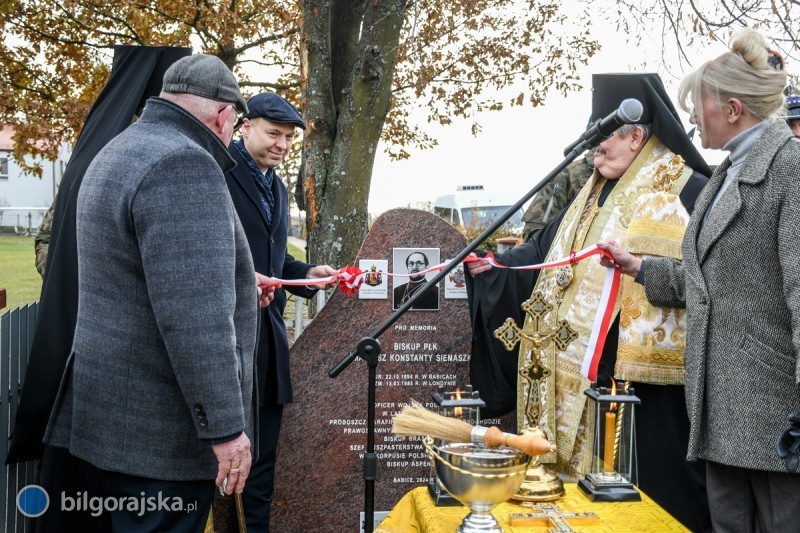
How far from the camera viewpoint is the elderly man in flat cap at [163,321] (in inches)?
92.4

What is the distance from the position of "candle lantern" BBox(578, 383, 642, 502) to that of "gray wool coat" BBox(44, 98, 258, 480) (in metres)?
1.27

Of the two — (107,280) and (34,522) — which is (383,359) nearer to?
(34,522)

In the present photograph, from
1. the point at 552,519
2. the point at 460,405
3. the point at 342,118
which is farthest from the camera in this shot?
the point at 342,118

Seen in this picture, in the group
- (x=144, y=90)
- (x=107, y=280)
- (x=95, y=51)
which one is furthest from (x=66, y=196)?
(x=95, y=51)

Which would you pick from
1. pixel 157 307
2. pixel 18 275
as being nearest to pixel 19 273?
pixel 18 275

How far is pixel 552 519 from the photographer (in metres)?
2.48

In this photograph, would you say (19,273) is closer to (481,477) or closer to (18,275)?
(18,275)

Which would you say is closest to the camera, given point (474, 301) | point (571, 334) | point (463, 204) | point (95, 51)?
point (571, 334)

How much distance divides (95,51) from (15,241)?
31938 millimetres

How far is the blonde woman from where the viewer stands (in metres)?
2.48

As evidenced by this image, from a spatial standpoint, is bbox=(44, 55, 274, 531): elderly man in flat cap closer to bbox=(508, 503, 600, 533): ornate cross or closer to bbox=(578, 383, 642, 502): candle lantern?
bbox=(508, 503, 600, 533): ornate cross

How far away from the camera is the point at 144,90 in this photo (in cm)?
357

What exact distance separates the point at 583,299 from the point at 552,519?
163 cm

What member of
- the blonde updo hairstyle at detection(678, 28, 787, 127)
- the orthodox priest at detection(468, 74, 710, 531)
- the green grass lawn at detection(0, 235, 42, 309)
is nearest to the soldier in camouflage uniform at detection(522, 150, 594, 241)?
the orthodox priest at detection(468, 74, 710, 531)
